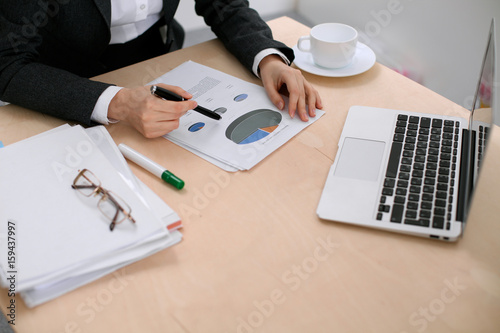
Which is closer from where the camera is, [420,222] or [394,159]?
[420,222]

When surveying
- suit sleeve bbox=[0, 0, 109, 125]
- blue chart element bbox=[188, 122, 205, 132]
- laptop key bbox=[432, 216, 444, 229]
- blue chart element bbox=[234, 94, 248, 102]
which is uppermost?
suit sleeve bbox=[0, 0, 109, 125]

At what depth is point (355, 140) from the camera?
896 mm

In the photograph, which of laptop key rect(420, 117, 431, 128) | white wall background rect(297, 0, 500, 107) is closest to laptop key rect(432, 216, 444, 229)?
laptop key rect(420, 117, 431, 128)

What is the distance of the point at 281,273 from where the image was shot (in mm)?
671

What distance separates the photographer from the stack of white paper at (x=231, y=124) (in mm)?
877

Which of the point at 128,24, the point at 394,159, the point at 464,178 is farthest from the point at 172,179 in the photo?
the point at 128,24

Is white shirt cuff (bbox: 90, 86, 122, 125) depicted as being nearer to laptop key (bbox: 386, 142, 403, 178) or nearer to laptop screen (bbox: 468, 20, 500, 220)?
laptop key (bbox: 386, 142, 403, 178)

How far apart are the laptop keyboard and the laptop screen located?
35 millimetres

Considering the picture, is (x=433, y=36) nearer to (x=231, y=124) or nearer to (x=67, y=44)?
(x=231, y=124)

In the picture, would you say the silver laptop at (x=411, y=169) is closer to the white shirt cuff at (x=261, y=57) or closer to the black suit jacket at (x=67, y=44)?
the white shirt cuff at (x=261, y=57)

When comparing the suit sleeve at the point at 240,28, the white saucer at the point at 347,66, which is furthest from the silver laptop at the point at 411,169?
the suit sleeve at the point at 240,28

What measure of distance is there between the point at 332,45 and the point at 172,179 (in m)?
0.54

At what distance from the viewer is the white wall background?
181cm

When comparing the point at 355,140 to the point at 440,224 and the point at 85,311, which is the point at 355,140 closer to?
the point at 440,224
